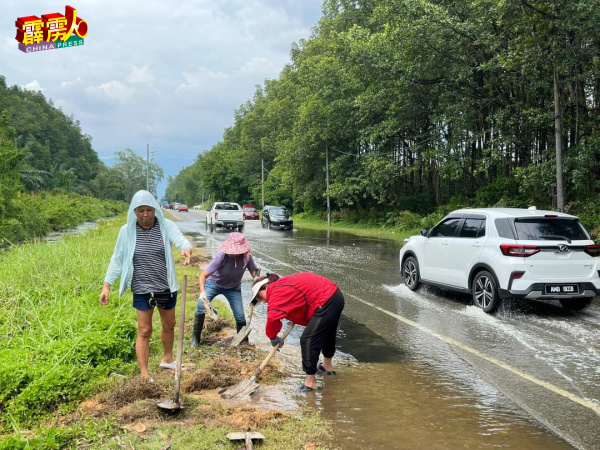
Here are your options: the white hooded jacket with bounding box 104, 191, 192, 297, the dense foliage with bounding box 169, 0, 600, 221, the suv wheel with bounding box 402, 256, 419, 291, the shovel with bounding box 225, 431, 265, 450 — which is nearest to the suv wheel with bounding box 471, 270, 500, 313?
the suv wheel with bounding box 402, 256, 419, 291

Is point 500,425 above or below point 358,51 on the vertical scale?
below

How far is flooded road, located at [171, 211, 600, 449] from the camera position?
12.5 ft

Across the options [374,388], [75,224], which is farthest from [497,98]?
[75,224]

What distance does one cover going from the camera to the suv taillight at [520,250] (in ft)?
24.5

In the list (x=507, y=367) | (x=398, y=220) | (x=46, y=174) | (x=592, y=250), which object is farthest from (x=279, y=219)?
(x=46, y=174)

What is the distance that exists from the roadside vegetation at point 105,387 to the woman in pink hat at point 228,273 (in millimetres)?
400

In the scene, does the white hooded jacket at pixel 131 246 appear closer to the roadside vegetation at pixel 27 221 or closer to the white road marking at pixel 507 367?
the white road marking at pixel 507 367

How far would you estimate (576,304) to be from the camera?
8188 millimetres

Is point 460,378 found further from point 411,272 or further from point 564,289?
point 411,272

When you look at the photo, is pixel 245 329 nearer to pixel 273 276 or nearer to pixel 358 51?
pixel 273 276

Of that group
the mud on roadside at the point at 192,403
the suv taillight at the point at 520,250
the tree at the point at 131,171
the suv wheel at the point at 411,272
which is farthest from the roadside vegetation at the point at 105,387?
the tree at the point at 131,171

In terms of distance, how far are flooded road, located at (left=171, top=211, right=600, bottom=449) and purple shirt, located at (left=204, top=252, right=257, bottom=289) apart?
1152 mm

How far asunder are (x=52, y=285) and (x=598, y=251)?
28.0 feet

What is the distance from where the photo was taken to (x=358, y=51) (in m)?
23.1
